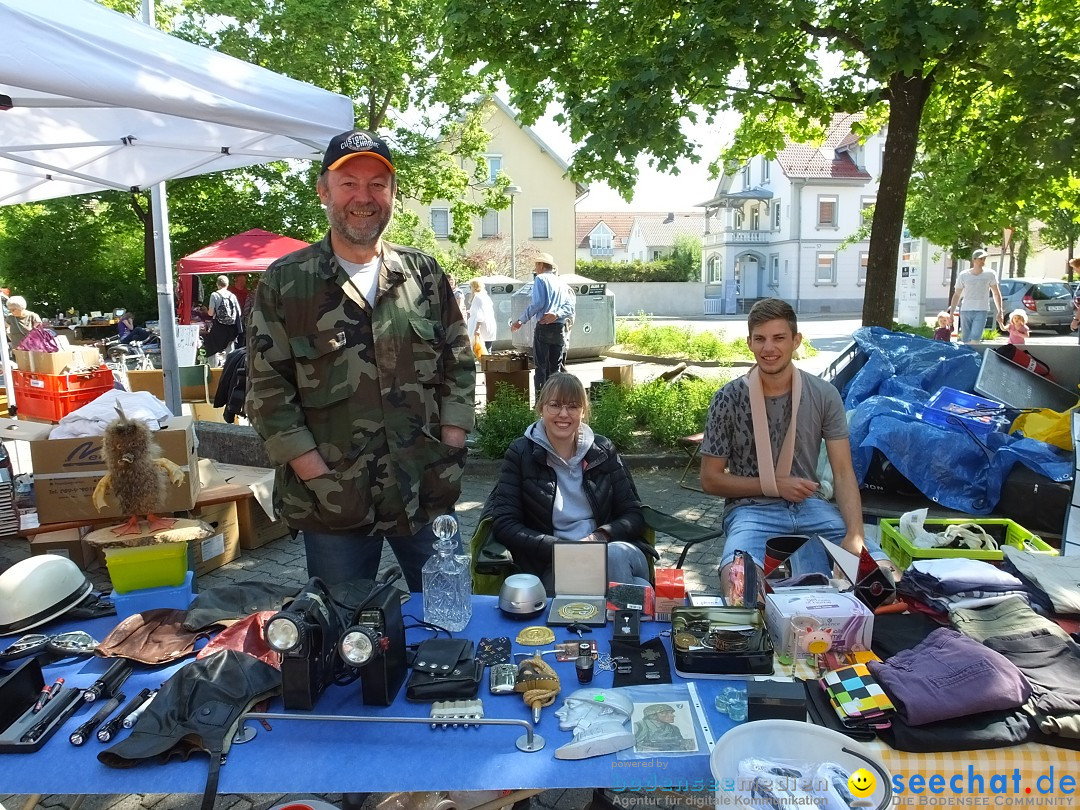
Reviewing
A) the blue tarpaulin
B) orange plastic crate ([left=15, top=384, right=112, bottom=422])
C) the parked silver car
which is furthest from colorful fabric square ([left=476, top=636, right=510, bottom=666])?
the parked silver car

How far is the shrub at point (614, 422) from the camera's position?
6.94 meters

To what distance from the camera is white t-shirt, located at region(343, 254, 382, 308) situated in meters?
2.44

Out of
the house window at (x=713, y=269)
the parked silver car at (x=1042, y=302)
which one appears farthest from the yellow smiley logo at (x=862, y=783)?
the house window at (x=713, y=269)

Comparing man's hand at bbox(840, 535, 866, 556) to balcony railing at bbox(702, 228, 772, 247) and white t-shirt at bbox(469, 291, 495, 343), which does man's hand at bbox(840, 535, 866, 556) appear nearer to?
white t-shirt at bbox(469, 291, 495, 343)

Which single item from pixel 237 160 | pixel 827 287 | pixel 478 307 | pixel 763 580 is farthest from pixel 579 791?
pixel 827 287

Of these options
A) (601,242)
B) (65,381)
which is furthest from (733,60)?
(601,242)

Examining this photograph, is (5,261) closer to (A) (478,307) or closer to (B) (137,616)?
(A) (478,307)

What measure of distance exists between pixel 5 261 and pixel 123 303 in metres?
3.32

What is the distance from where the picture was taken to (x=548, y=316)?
9125 millimetres

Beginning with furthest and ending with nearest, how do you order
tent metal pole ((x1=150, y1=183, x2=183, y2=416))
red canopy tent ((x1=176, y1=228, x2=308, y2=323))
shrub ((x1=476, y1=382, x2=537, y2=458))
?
red canopy tent ((x1=176, y1=228, x2=308, y2=323)) < shrub ((x1=476, y1=382, x2=537, y2=458)) < tent metal pole ((x1=150, y1=183, x2=183, y2=416))

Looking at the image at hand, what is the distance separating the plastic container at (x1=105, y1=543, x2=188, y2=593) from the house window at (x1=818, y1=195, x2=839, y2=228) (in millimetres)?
39858

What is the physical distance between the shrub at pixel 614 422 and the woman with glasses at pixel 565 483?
11.2ft

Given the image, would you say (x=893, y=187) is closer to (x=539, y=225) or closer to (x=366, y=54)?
(x=366, y=54)

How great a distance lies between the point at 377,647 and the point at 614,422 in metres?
5.33
